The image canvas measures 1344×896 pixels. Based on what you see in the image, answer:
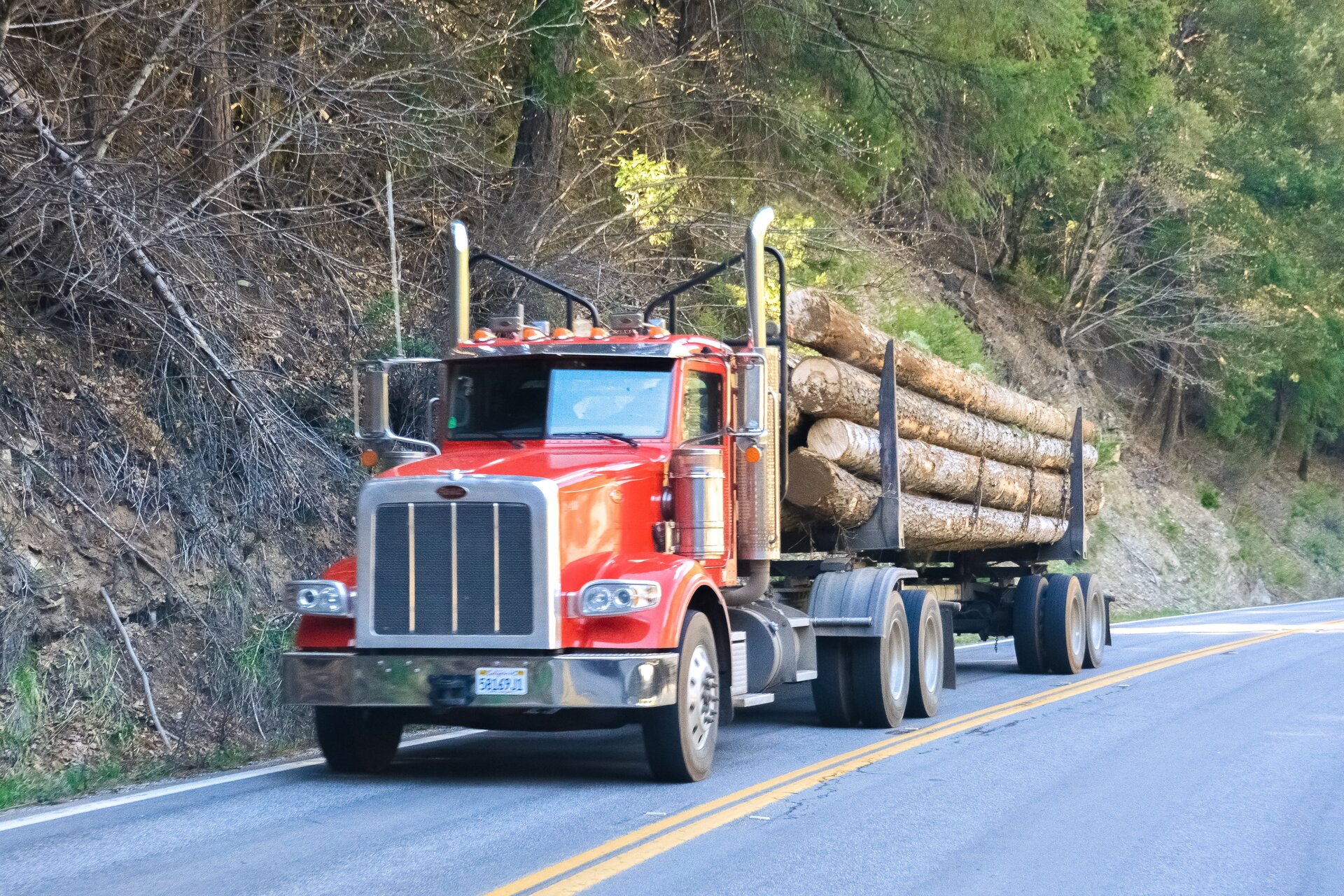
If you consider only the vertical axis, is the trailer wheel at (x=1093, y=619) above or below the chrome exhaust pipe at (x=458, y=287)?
below

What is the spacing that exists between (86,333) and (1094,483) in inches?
484

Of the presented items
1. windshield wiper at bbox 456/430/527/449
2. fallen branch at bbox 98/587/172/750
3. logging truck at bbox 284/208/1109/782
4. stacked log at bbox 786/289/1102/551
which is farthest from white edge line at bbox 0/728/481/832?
stacked log at bbox 786/289/1102/551

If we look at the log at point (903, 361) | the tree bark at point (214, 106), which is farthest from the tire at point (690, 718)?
the tree bark at point (214, 106)

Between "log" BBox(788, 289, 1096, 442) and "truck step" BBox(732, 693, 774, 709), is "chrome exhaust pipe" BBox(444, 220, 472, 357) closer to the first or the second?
"log" BBox(788, 289, 1096, 442)

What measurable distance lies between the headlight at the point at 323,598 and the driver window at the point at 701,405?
7.95 feet

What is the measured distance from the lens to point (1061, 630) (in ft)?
53.8

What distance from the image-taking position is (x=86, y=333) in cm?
1303

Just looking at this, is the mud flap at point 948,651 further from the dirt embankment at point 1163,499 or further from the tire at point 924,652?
the dirt embankment at point 1163,499

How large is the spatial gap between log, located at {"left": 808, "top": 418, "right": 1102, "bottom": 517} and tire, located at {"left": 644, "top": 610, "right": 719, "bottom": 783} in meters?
3.32

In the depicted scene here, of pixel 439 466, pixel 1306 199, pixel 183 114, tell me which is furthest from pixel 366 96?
pixel 1306 199

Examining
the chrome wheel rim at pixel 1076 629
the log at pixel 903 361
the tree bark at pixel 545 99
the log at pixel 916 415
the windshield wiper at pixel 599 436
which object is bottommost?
the chrome wheel rim at pixel 1076 629

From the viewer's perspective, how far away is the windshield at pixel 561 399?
9727 mm

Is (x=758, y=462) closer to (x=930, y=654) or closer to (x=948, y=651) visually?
(x=930, y=654)

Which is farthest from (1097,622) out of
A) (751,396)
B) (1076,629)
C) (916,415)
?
(751,396)
